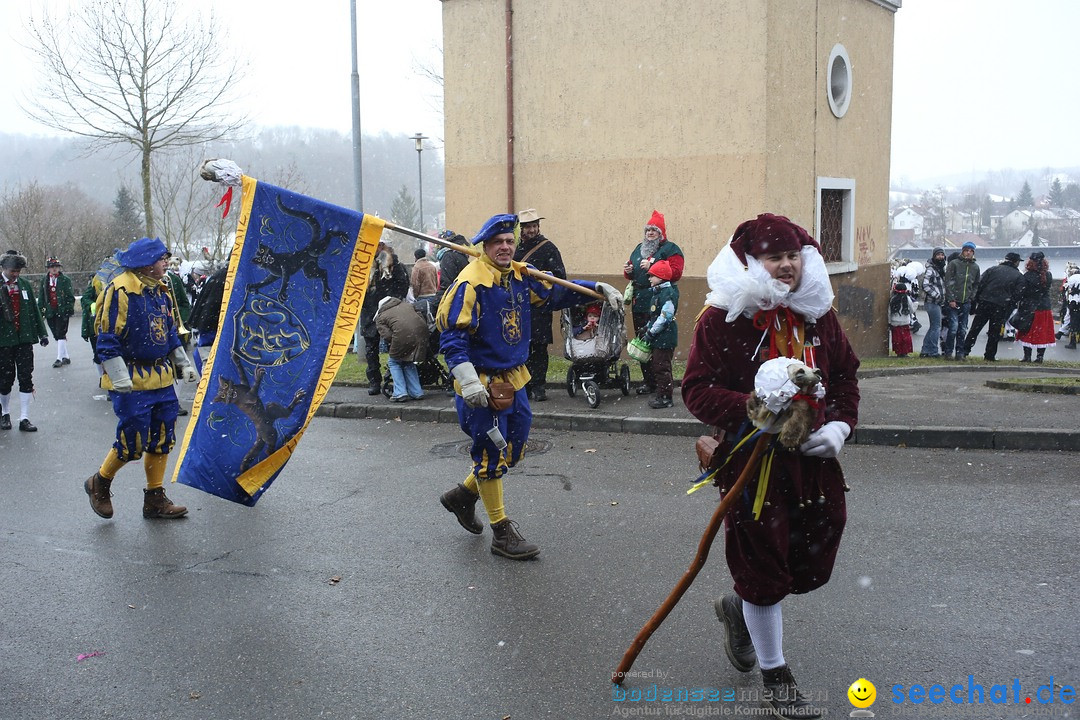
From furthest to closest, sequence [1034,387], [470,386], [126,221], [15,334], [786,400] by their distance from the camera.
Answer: [126,221]
[15,334]
[1034,387]
[470,386]
[786,400]

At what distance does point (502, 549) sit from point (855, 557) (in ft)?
6.53

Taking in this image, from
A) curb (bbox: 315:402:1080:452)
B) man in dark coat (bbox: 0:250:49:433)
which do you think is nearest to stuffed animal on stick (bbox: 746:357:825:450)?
curb (bbox: 315:402:1080:452)

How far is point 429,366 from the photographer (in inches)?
452

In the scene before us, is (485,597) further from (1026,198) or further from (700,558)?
(1026,198)

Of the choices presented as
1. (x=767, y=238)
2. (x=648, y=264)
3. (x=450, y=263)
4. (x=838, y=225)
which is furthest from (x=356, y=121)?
(x=767, y=238)

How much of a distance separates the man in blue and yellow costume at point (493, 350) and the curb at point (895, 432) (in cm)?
259

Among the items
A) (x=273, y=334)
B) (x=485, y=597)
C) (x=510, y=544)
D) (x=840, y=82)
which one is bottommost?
(x=485, y=597)

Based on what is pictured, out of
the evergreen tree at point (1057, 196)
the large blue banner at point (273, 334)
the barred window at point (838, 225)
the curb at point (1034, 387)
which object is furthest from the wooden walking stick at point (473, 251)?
the evergreen tree at point (1057, 196)

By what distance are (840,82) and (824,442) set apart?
499 inches

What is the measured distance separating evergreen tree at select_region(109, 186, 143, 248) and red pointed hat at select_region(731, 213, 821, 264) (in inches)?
1472

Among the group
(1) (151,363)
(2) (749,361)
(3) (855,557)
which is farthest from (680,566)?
(1) (151,363)

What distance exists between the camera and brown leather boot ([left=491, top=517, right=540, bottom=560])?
5484 millimetres

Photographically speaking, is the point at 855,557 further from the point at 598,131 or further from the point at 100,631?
the point at 598,131

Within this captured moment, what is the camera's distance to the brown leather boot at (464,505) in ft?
19.3
